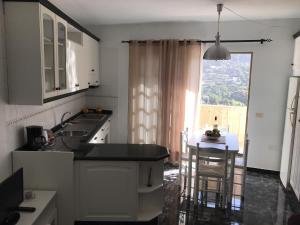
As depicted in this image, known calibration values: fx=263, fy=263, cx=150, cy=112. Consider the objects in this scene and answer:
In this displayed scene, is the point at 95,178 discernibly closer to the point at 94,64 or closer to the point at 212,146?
the point at 212,146

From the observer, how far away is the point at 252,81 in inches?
175

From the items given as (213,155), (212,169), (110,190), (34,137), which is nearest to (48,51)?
(34,137)

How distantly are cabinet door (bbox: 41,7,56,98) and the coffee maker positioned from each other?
0.41m

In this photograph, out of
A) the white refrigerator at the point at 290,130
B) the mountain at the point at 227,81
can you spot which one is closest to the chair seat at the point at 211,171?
the white refrigerator at the point at 290,130

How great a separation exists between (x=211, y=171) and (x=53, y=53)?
2.32 m

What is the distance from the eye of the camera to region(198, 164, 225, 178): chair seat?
10.8 feet

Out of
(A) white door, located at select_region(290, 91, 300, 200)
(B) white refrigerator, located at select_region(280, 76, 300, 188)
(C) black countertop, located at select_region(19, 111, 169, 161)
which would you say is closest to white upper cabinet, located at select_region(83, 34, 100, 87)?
(C) black countertop, located at select_region(19, 111, 169, 161)

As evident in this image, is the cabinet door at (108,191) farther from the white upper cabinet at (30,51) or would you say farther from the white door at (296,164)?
the white door at (296,164)

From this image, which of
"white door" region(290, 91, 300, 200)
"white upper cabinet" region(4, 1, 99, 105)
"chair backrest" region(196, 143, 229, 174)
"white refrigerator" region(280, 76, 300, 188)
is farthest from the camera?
"white refrigerator" region(280, 76, 300, 188)

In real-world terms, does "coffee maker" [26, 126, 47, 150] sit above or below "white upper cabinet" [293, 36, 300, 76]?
below

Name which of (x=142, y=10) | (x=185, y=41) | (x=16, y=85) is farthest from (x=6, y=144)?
(x=185, y=41)

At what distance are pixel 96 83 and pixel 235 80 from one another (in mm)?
2522

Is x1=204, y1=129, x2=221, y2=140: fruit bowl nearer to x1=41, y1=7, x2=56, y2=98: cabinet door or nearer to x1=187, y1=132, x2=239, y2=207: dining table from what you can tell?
x1=187, y1=132, x2=239, y2=207: dining table

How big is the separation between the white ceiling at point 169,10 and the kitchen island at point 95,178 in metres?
1.82
